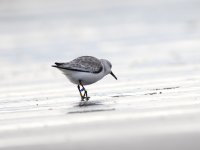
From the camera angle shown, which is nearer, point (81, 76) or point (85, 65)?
point (81, 76)

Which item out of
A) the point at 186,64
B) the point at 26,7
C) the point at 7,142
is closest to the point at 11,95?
the point at 186,64

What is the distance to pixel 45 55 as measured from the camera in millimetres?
20031

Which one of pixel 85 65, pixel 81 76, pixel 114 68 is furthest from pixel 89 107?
pixel 114 68

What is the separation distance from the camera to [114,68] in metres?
16.7

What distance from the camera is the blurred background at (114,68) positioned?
28.9ft

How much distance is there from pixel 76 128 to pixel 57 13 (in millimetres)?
24995

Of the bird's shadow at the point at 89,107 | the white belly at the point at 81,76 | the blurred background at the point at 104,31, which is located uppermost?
the blurred background at the point at 104,31

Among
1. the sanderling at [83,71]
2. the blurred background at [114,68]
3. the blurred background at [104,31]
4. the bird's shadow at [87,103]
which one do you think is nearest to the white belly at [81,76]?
the sanderling at [83,71]

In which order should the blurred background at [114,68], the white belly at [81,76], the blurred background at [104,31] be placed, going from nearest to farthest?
the blurred background at [114,68]
the white belly at [81,76]
the blurred background at [104,31]

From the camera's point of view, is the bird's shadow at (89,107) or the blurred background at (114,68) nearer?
the blurred background at (114,68)

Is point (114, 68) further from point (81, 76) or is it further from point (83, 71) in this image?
point (81, 76)

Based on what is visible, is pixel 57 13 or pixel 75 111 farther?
pixel 57 13

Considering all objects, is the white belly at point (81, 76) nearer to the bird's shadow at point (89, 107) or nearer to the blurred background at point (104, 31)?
the bird's shadow at point (89, 107)

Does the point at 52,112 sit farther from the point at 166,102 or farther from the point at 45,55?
the point at 45,55
